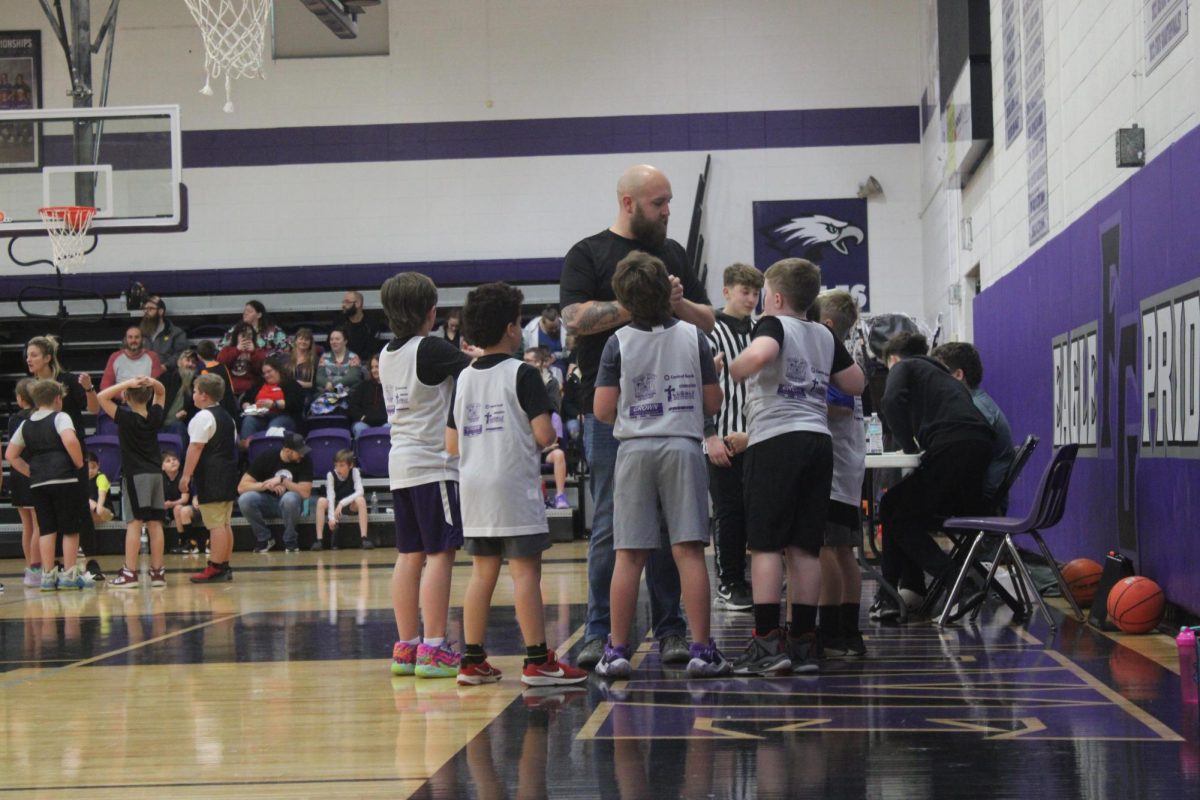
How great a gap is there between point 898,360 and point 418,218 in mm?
11518

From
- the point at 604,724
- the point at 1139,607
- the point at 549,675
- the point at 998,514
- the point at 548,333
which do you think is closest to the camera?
the point at 604,724

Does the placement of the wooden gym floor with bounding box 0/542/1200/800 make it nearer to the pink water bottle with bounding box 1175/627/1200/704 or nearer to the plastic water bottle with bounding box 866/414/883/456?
the pink water bottle with bounding box 1175/627/1200/704

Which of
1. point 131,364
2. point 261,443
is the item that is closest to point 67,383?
point 261,443

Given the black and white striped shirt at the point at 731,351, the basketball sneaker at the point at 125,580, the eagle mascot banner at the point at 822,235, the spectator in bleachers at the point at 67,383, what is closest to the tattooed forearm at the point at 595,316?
the black and white striped shirt at the point at 731,351

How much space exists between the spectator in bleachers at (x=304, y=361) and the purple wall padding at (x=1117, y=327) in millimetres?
7868

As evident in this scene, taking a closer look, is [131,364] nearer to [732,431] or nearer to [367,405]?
[367,405]

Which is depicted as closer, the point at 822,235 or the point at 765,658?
the point at 765,658

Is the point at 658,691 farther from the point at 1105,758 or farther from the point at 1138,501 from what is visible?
the point at 1138,501

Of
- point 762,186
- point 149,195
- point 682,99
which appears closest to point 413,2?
point 682,99

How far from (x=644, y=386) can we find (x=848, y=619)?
1.31 m

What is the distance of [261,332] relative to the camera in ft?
54.0

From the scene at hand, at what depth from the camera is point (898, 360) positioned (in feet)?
23.6

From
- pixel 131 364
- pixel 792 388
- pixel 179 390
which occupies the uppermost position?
pixel 131 364

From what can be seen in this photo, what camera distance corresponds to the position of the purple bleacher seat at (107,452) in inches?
576
